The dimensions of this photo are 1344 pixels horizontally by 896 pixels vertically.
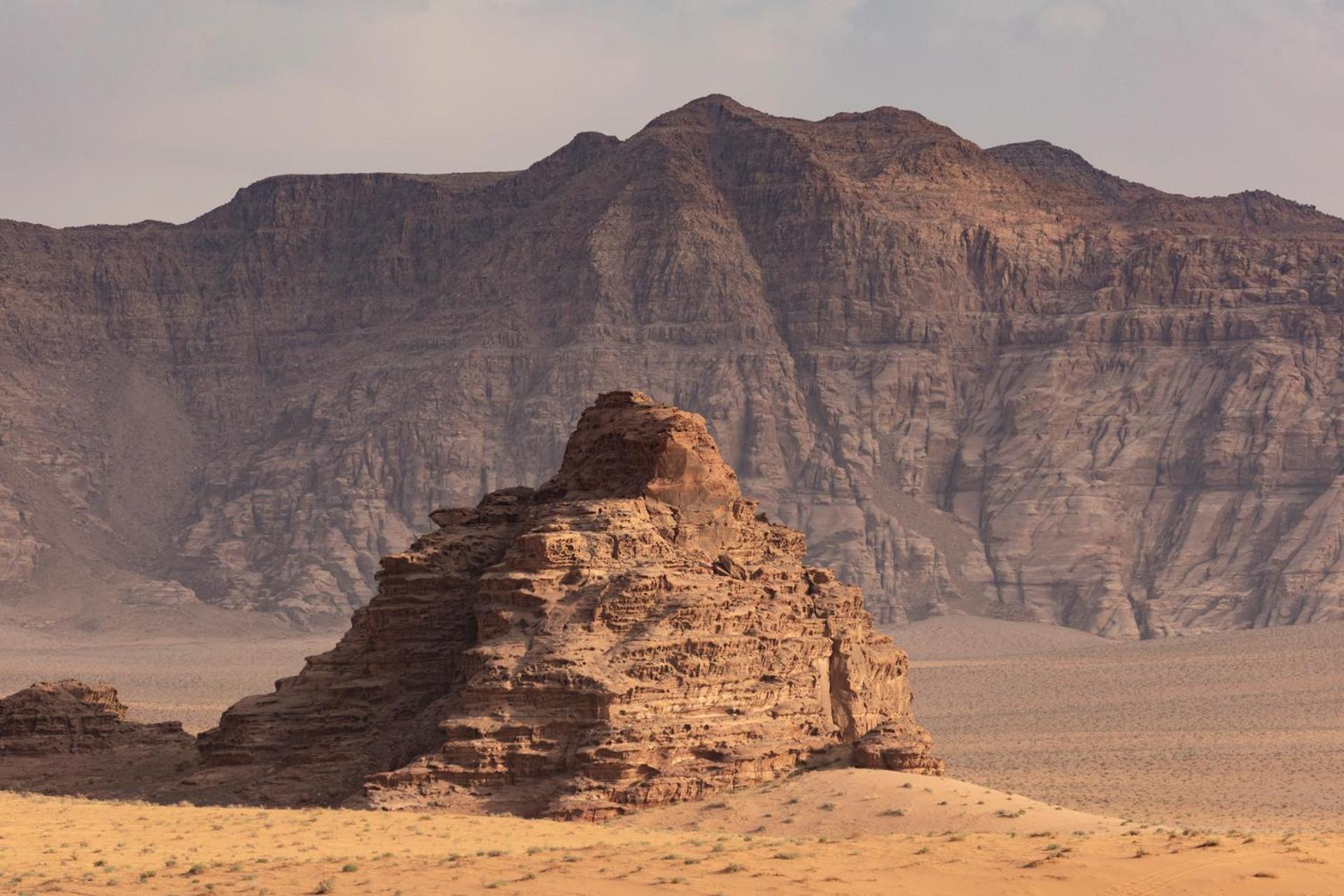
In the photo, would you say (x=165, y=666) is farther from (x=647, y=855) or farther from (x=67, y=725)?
(x=647, y=855)

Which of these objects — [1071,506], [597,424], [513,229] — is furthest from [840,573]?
[597,424]

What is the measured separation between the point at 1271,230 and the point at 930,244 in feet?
100

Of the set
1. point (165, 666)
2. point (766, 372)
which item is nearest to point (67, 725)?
point (165, 666)

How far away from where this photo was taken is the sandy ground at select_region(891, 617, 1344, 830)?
67500 millimetres

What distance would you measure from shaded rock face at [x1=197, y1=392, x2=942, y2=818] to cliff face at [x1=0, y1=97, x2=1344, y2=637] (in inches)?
3668

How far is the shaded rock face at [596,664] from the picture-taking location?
4409 cm

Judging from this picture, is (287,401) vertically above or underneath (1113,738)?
above

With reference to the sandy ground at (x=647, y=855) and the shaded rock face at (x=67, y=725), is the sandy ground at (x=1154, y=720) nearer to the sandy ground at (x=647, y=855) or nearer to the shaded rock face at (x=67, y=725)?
the sandy ground at (x=647, y=855)

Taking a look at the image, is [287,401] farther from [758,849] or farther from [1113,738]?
[758,849]

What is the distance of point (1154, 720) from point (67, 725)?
51.9 meters

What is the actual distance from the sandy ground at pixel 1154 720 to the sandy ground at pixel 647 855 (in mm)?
Result: 17192

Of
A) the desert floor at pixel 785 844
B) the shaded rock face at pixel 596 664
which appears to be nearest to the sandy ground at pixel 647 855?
the desert floor at pixel 785 844

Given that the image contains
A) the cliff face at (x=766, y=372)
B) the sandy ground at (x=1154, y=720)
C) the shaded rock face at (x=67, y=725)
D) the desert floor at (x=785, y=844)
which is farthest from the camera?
the cliff face at (x=766, y=372)

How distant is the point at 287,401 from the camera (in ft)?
609
